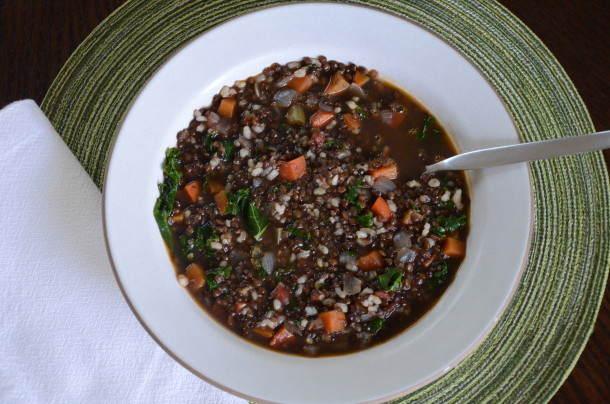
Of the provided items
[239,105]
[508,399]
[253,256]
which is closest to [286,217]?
[253,256]

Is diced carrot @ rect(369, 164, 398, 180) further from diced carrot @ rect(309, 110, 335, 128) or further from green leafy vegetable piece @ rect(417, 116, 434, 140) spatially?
diced carrot @ rect(309, 110, 335, 128)

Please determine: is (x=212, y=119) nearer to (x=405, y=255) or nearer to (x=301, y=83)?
(x=301, y=83)

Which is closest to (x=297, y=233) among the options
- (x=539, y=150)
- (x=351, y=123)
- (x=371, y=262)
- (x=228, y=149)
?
(x=371, y=262)

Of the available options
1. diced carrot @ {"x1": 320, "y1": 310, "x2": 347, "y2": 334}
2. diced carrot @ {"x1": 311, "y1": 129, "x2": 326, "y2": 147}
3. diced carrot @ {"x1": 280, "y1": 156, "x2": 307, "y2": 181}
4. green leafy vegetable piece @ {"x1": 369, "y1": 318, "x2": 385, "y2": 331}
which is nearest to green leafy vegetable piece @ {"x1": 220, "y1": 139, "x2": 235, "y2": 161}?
diced carrot @ {"x1": 280, "y1": 156, "x2": 307, "y2": 181}

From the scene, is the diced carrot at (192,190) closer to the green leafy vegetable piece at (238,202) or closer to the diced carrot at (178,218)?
the diced carrot at (178,218)

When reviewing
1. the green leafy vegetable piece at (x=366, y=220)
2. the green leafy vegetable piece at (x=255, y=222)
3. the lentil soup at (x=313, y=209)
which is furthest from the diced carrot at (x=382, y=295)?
the green leafy vegetable piece at (x=255, y=222)

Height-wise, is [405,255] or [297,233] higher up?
[405,255]
